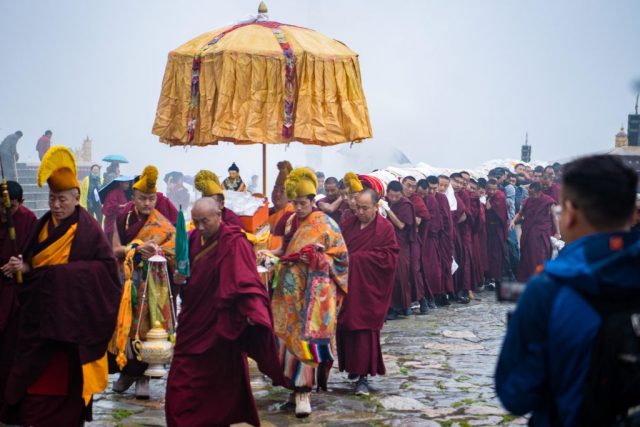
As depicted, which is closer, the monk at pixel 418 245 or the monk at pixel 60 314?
the monk at pixel 60 314

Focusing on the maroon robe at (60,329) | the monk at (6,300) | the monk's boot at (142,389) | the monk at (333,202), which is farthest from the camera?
the monk at (333,202)

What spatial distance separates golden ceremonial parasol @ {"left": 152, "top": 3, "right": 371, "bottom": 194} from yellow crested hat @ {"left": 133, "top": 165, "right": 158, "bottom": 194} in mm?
924

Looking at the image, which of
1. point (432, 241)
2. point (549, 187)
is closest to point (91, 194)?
point (432, 241)

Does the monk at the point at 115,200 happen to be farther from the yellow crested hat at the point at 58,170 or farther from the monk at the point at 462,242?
the yellow crested hat at the point at 58,170

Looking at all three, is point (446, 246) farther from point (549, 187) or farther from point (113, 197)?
point (113, 197)

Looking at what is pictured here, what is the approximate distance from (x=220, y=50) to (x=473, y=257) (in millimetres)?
8419

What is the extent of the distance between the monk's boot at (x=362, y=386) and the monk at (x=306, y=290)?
0.62 m

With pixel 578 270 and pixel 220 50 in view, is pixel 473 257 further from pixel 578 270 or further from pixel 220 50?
pixel 578 270

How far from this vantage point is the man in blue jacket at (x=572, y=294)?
276cm

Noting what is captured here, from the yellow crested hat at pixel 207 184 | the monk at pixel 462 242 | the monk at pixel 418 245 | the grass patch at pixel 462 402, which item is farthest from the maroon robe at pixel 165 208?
the monk at pixel 462 242

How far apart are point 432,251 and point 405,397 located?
259 inches

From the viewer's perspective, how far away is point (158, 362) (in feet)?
25.2

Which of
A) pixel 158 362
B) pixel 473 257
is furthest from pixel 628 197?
pixel 473 257

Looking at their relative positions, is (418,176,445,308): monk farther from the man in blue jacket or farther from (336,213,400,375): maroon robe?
the man in blue jacket
